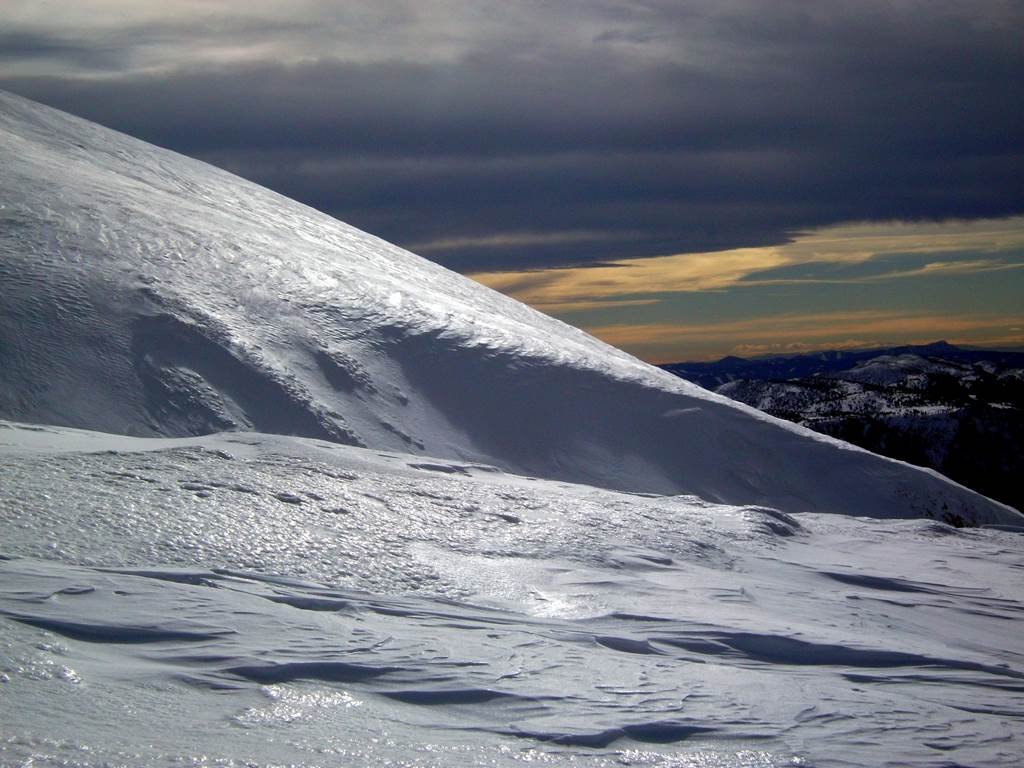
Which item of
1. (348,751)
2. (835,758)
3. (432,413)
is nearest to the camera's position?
(348,751)

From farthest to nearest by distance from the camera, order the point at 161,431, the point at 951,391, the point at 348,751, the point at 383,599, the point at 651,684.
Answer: the point at 951,391, the point at 161,431, the point at 383,599, the point at 651,684, the point at 348,751

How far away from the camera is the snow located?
167 inches

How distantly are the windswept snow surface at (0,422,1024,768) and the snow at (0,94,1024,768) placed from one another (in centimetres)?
2

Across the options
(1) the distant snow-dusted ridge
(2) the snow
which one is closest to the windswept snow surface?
(2) the snow

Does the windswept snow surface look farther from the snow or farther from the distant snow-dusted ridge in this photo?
the distant snow-dusted ridge

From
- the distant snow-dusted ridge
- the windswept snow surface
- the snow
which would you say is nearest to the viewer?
the windswept snow surface

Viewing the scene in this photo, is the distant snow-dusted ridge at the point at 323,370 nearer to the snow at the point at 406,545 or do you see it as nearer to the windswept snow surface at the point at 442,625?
the snow at the point at 406,545

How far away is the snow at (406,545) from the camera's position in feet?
13.9

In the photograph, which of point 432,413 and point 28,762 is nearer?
point 28,762

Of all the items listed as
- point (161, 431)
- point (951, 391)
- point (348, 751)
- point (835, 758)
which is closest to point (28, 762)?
point (348, 751)

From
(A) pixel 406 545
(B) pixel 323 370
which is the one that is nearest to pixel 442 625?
(A) pixel 406 545

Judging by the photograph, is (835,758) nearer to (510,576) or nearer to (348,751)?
(348,751)

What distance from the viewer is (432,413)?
38.8 feet

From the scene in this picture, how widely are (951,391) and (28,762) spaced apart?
97473mm
